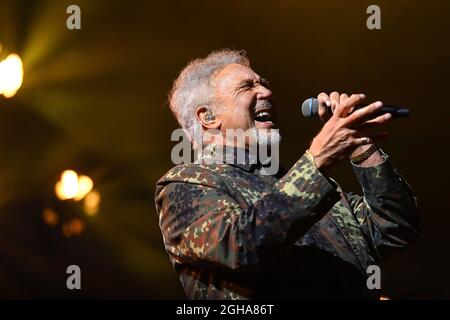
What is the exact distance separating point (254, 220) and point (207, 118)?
687mm

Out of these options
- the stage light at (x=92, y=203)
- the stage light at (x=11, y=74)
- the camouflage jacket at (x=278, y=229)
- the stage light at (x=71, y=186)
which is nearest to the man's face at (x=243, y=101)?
the camouflage jacket at (x=278, y=229)

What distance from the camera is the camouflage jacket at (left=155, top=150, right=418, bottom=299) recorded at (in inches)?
54.1

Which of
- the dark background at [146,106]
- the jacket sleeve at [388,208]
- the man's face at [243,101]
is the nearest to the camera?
the jacket sleeve at [388,208]

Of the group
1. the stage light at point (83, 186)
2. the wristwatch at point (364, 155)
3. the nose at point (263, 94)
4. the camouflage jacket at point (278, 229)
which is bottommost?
the stage light at point (83, 186)

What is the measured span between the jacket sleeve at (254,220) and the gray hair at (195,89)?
58 centimetres

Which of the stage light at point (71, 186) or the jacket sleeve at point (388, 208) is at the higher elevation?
the jacket sleeve at point (388, 208)

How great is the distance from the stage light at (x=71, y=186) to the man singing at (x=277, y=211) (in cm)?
273

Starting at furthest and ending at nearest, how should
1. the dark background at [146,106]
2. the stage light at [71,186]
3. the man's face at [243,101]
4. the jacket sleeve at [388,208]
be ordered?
the stage light at [71,186] → the dark background at [146,106] → the man's face at [243,101] → the jacket sleeve at [388,208]

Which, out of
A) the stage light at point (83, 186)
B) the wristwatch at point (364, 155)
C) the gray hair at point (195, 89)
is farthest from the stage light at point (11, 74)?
the wristwatch at point (364, 155)

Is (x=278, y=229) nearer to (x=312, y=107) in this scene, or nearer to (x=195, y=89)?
(x=312, y=107)

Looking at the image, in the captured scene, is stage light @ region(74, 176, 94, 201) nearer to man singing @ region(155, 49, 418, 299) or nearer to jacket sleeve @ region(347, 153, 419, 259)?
man singing @ region(155, 49, 418, 299)

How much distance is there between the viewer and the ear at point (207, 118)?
1.97 metres

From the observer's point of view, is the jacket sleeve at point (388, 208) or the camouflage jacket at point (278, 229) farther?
the jacket sleeve at point (388, 208)

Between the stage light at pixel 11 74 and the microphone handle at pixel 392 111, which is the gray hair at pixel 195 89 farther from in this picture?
the stage light at pixel 11 74
